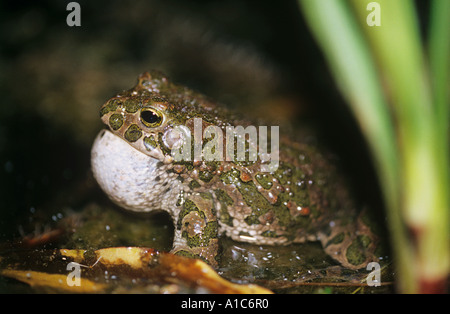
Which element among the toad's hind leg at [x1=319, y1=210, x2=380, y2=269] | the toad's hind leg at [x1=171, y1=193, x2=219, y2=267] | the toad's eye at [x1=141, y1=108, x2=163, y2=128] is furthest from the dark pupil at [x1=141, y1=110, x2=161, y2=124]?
the toad's hind leg at [x1=319, y1=210, x2=380, y2=269]

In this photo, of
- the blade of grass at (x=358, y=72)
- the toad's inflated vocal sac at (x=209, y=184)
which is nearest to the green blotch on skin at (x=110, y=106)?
the toad's inflated vocal sac at (x=209, y=184)

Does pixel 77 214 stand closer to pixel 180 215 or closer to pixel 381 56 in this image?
pixel 180 215

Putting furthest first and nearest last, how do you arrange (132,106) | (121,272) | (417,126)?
(132,106) < (121,272) < (417,126)

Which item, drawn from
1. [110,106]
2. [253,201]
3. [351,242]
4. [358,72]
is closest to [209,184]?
[253,201]

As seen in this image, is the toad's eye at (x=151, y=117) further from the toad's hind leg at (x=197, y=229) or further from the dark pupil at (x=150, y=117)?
the toad's hind leg at (x=197, y=229)

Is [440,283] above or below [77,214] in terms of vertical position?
below

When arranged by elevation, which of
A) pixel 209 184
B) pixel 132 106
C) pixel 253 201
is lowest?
pixel 253 201

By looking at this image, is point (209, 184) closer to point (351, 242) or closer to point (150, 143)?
point (150, 143)

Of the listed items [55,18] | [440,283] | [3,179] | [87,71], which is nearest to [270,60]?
[87,71]
